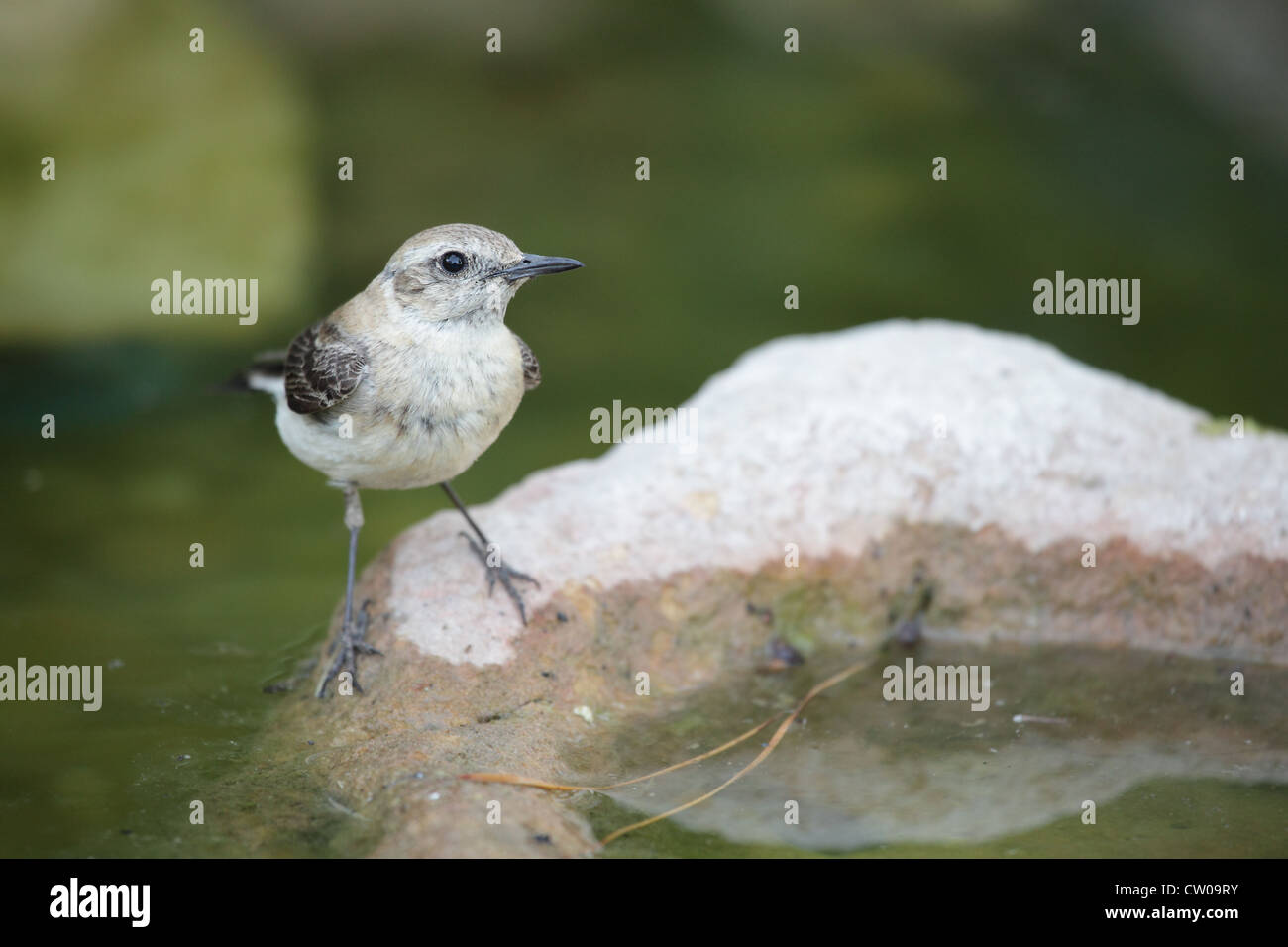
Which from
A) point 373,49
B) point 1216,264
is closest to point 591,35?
point 373,49

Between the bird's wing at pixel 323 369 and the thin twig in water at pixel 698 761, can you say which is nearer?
the thin twig in water at pixel 698 761

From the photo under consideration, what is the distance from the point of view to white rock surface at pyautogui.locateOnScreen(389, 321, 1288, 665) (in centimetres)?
502

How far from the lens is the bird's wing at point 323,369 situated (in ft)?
14.9

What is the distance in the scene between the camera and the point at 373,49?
12.7 m

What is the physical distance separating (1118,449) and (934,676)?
1289mm

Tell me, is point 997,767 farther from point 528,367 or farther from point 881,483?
point 528,367

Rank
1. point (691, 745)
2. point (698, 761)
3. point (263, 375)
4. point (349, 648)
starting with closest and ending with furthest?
point (698, 761) < point (691, 745) < point (349, 648) < point (263, 375)

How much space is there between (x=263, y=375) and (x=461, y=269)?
1.38 metres

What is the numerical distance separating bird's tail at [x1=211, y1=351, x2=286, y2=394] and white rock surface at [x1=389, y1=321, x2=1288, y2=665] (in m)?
0.86

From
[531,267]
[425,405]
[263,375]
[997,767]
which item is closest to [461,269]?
[531,267]

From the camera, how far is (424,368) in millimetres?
4508

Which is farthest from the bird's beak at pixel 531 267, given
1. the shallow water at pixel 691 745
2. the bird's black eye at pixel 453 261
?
the shallow water at pixel 691 745

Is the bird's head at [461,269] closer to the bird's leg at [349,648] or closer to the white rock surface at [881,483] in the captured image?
the white rock surface at [881,483]
